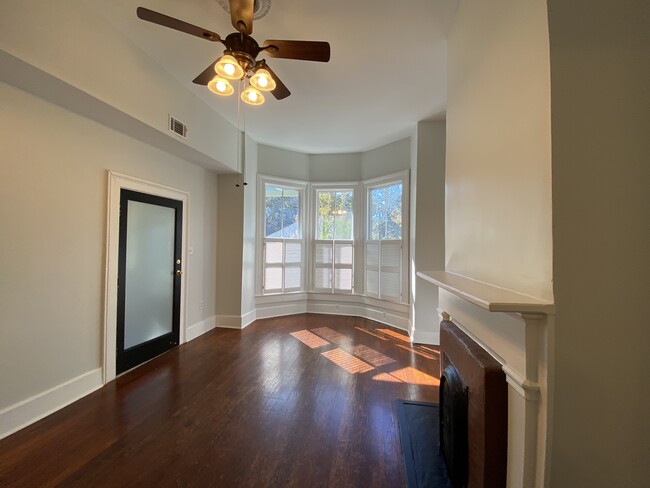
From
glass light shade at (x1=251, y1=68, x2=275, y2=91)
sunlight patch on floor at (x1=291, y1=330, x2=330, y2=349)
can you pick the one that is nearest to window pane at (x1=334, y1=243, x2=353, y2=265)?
sunlight patch on floor at (x1=291, y1=330, x2=330, y2=349)

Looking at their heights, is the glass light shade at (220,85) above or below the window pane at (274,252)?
above

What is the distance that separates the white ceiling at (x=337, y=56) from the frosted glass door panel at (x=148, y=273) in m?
1.52

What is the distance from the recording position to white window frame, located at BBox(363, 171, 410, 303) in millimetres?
4223

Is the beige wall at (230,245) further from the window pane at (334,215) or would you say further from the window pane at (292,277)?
the window pane at (334,215)

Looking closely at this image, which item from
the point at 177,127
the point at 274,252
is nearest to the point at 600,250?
the point at 177,127

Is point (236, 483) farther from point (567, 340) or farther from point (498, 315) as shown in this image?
point (567, 340)

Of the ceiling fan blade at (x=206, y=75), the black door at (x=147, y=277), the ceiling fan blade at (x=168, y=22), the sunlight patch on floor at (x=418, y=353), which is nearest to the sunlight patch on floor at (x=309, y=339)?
the sunlight patch on floor at (x=418, y=353)

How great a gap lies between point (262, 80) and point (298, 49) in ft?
1.06

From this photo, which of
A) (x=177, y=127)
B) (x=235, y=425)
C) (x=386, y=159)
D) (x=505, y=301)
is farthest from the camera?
(x=386, y=159)

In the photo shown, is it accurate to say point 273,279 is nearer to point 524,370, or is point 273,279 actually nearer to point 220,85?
point 220,85

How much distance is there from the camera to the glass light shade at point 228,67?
174 centimetres

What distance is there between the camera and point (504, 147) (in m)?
1.11

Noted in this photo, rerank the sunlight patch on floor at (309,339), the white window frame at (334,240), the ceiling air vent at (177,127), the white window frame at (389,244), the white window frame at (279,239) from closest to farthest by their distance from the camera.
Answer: the ceiling air vent at (177,127), the sunlight patch on floor at (309,339), the white window frame at (389,244), the white window frame at (279,239), the white window frame at (334,240)

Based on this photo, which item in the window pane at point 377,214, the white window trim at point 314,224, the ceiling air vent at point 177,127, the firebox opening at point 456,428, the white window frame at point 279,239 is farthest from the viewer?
the white window frame at point 279,239
